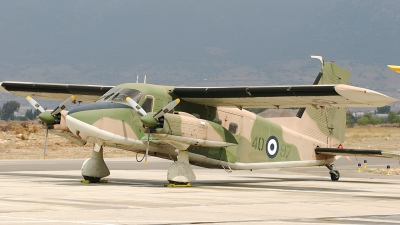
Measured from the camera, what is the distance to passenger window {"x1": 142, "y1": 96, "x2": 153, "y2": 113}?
885 inches

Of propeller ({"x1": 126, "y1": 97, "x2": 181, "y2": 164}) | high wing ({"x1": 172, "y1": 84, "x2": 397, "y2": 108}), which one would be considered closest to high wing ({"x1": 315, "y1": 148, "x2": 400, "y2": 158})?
high wing ({"x1": 172, "y1": 84, "x2": 397, "y2": 108})

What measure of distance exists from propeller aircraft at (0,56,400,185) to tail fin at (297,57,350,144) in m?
0.08

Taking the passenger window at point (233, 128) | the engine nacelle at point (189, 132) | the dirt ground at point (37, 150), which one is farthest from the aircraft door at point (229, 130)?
the dirt ground at point (37, 150)

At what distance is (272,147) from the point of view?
26.6 m

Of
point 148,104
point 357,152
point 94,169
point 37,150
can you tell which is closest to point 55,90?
point 94,169

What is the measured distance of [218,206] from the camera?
16.4 metres

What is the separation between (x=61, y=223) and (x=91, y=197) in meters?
5.08

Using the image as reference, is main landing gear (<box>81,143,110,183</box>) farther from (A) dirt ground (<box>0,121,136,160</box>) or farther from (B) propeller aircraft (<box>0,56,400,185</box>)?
(A) dirt ground (<box>0,121,136,160</box>)

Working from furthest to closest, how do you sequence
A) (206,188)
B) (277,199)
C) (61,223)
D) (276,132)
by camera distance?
(276,132) → (206,188) → (277,199) → (61,223)

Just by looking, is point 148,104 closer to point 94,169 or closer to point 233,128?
point 94,169

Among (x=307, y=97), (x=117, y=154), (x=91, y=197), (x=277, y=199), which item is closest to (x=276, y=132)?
(x=307, y=97)

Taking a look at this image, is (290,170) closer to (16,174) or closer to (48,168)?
(48,168)

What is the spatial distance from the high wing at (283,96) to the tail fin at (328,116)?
3.83 metres

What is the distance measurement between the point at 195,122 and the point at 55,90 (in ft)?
23.1
